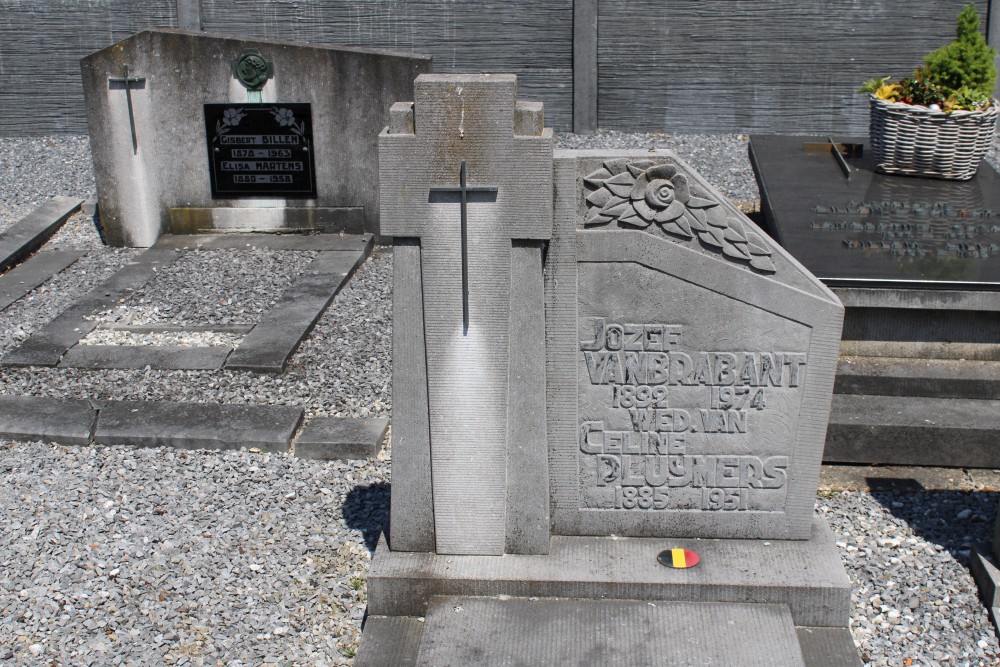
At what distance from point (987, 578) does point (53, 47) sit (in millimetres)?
12665

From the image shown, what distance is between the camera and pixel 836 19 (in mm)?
12891

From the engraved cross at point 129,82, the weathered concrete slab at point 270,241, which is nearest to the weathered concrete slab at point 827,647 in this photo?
the weathered concrete slab at point 270,241

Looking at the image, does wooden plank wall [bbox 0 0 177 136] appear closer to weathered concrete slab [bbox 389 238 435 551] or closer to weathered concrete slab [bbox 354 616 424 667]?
weathered concrete slab [bbox 389 238 435 551]

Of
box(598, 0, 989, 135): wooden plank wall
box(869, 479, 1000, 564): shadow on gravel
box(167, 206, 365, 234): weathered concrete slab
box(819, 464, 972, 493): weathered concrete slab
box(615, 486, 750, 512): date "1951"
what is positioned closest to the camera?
box(615, 486, 750, 512): date "1951"

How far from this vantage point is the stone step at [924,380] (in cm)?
581

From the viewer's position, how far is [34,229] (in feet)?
31.0

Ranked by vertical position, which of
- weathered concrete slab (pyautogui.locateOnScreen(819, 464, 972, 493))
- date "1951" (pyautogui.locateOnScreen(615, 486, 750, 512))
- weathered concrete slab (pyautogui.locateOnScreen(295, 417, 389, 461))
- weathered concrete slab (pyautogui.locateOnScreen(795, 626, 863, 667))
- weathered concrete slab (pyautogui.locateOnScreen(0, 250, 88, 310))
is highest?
date "1951" (pyautogui.locateOnScreen(615, 486, 750, 512))

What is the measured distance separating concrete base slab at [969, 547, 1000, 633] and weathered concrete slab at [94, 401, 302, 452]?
3.34m

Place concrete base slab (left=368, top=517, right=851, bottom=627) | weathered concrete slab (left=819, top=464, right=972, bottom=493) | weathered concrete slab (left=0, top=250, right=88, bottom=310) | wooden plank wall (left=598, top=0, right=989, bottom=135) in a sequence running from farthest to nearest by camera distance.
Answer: wooden plank wall (left=598, top=0, right=989, bottom=135), weathered concrete slab (left=0, top=250, right=88, bottom=310), weathered concrete slab (left=819, top=464, right=972, bottom=493), concrete base slab (left=368, top=517, right=851, bottom=627)

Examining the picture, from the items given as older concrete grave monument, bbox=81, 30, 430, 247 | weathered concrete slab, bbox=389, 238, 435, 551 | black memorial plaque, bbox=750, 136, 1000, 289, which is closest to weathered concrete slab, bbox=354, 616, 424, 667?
weathered concrete slab, bbox=389, 238, 435, 551

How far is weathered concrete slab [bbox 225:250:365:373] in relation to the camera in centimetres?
677

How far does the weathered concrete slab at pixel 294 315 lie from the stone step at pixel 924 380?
3.32 m

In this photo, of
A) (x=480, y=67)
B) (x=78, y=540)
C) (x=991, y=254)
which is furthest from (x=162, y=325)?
(x=480, y=67)

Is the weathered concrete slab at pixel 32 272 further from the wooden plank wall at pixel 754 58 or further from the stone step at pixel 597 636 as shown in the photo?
the wooden plank wall at pixel 754 58
